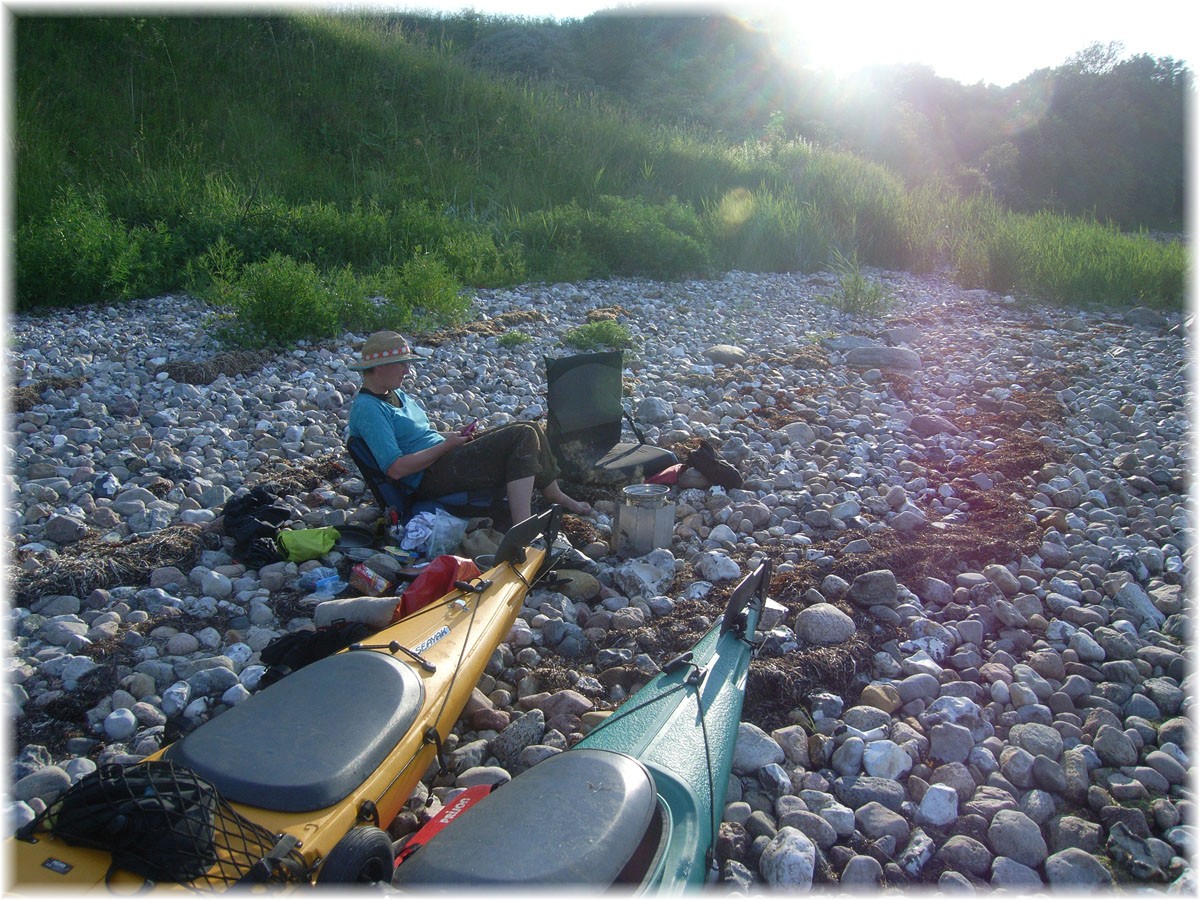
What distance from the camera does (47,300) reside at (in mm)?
7754

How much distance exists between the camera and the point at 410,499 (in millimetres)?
4316

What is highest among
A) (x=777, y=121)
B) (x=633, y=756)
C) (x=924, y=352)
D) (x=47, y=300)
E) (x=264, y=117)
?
(x=777, y=121)

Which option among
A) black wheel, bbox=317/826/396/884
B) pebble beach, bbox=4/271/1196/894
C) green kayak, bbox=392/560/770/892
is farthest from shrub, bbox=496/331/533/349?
black wheel, bbox=317/826/396/884

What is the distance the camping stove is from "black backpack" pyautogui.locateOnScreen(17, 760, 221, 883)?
2534 mm

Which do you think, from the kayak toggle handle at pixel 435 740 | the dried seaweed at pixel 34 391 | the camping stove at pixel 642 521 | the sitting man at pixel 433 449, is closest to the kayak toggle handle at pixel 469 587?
the kayak toggle handle at pixel 435 740

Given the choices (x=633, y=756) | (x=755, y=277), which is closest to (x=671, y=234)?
(x=755, y=277)

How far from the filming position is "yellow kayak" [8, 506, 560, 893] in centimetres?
177

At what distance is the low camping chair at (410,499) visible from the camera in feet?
A: 14.1

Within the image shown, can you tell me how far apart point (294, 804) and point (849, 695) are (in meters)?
2.01

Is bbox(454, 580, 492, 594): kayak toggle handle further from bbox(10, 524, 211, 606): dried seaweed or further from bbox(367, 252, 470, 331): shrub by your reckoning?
bbox(367, 252, 470, 331): shrub

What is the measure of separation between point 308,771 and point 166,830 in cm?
36

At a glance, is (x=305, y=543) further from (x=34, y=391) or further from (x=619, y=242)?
(x=619, y=242)

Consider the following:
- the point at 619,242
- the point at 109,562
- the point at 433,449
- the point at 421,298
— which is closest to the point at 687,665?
the point at 433,449

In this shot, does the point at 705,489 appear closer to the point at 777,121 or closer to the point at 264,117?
the point at 264,117
